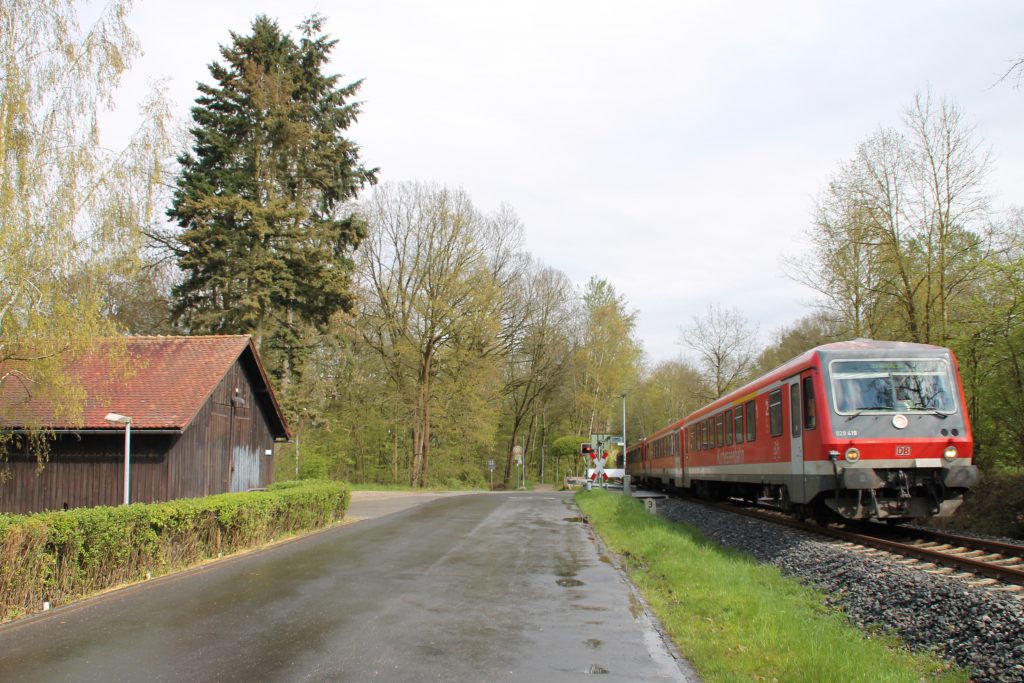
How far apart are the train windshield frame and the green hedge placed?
10250mm

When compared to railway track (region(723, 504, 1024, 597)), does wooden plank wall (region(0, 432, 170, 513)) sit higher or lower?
higher

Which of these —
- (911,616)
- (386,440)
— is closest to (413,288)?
(386,440)

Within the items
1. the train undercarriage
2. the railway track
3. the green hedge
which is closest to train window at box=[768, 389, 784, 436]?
the train undercarriage

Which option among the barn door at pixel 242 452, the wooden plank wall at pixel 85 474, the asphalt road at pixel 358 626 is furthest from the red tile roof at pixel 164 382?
the asphalt road at pixel 358 626

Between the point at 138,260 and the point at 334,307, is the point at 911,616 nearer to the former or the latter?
the point at 138,260

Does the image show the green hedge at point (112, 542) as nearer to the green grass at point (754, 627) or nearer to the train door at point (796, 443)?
the green grass at point (754, 627)

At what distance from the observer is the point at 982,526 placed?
14562 mm

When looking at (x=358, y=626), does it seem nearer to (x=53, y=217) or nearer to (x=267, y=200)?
(x=53, y=217)

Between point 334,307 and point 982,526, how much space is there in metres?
23.3

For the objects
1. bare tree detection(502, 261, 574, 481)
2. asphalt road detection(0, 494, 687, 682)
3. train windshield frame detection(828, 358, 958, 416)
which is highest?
bare tree detection(502, 261, 574, 481)

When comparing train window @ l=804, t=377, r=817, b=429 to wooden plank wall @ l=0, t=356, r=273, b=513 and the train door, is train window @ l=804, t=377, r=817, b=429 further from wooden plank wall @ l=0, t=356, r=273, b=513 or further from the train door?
wooden plank wall @ l=0, t=356, r=273, b=513

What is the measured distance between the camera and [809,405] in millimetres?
12398

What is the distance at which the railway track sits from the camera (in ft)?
27.1

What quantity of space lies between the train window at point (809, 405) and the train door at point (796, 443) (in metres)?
0.15
